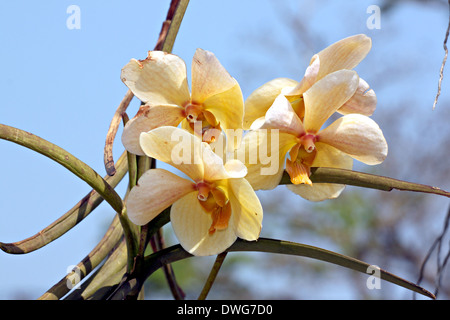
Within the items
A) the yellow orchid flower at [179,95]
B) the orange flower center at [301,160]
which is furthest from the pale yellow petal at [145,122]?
the orange flower center at [301,160]

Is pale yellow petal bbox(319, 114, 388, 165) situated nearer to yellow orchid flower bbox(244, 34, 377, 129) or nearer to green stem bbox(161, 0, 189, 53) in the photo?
yellow orchid flower bbox(244, 34, 377, 129)

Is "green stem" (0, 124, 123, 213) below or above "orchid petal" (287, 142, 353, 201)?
below

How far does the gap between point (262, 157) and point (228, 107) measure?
56 mm

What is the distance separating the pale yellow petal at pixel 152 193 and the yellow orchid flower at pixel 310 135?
0.19ft

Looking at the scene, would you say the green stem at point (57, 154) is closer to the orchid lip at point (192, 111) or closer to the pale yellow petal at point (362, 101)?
the orchid lip at point (192, 111)

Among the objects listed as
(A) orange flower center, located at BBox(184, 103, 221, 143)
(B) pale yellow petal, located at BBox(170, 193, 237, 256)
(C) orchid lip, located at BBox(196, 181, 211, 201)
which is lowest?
(B) pale yellow petal, located at BBox(170, 193, 237, 256)

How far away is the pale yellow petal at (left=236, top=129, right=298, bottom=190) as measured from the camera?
0.35 meters

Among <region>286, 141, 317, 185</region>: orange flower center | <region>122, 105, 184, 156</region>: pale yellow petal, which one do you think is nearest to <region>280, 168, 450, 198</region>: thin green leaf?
<region>286, 141, 317, 185</region>: orange flower center

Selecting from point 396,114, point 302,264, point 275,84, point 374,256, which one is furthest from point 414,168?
point 275,84

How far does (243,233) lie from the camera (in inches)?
14.0

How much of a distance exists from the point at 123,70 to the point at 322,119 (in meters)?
0.17

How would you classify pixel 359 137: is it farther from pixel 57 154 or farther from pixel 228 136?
pixel 57 154

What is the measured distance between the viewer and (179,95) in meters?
0.39
